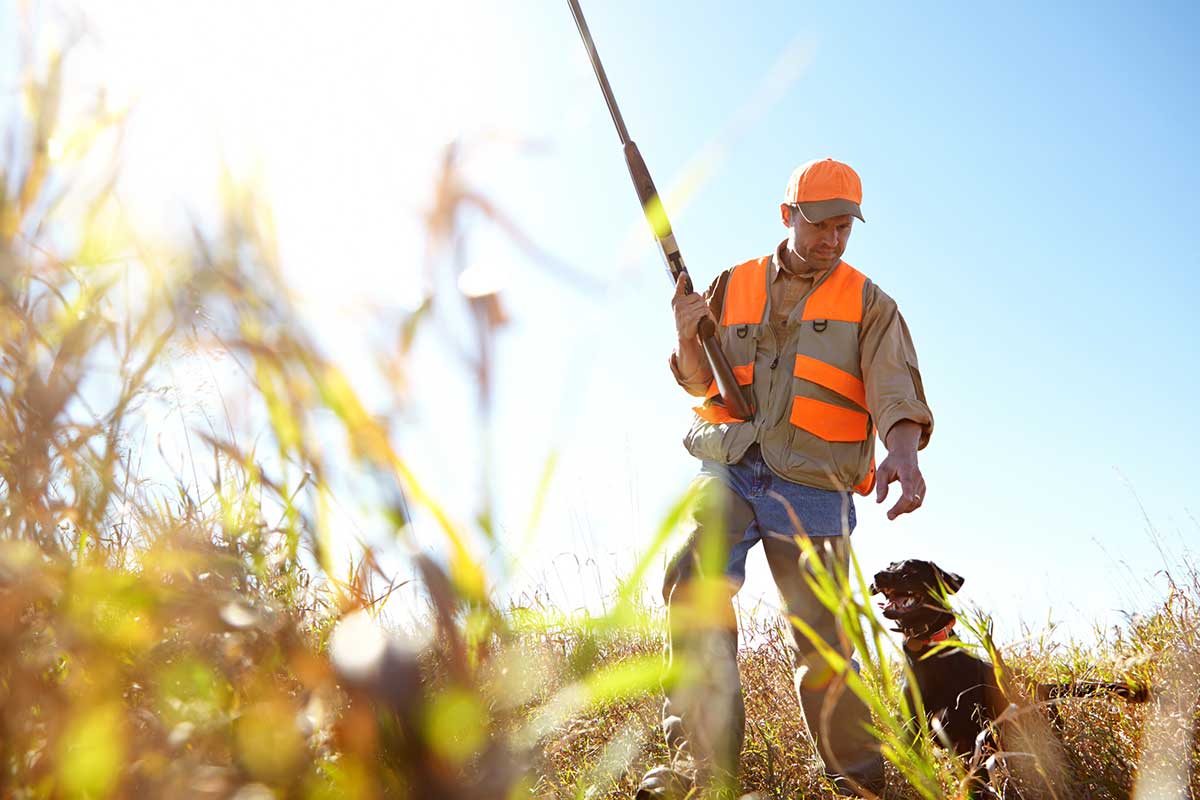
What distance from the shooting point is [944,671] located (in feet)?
11.3

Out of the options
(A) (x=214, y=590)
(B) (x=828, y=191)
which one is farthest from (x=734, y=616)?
(A) (x=214, y=590)

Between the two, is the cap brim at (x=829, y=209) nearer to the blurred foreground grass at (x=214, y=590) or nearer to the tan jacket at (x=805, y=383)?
the tan jacket at (x=805, y=383)

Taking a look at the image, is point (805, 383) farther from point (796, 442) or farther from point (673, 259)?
point (673, 259)

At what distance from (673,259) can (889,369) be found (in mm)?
941

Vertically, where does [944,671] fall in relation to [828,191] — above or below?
below

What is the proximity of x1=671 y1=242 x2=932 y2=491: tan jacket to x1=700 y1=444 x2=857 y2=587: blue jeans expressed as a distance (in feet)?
0.15

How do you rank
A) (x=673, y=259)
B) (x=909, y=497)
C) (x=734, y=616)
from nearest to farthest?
(x=909, y=497), (x=734, y=616), (x=673, y=259)

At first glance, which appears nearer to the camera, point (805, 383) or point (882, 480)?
point (882, 480)

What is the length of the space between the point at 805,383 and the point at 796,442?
25 cm

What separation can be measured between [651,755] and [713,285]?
1980 millimetres

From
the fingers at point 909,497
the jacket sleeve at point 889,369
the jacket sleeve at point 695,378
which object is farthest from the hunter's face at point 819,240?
the fingers at point 909,497

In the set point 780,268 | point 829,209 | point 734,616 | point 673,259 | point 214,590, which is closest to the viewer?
point 214,590

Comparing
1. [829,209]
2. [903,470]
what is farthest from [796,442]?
[829,209]

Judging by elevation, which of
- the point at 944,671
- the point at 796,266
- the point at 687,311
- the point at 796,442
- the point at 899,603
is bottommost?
the point at 944,671
